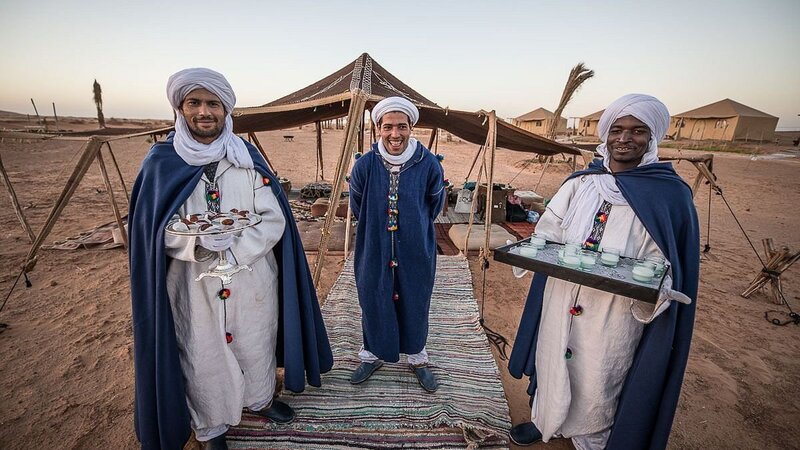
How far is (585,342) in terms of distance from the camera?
1.85 meters

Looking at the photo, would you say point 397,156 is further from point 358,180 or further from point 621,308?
point 621,308

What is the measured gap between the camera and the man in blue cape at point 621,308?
64.0 inches

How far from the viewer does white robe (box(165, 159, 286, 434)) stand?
1.83 metres

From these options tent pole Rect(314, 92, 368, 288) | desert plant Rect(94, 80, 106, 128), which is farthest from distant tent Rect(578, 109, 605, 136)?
desert plant Rect(94, 80, 106, 128)

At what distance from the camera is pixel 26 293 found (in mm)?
4172

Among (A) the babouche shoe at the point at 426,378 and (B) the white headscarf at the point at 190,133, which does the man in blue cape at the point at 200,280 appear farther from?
(A) the babouche shoe at the point at 426,378

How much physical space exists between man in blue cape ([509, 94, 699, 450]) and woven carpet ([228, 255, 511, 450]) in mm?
576

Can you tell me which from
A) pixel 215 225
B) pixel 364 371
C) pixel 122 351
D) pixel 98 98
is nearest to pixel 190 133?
pixel 215 225

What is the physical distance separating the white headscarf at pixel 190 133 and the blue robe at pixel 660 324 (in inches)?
82.3

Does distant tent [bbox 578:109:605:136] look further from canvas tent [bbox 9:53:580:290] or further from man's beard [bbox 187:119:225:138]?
man's beard [bbox 187:119:225:138]

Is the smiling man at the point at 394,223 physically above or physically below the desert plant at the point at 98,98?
below

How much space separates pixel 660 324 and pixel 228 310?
7.77 feet

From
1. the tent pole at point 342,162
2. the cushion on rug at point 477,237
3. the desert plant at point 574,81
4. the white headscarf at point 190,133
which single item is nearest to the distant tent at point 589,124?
the desert plant at point 574,81

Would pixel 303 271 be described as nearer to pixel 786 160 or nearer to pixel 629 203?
pixel 629 203
